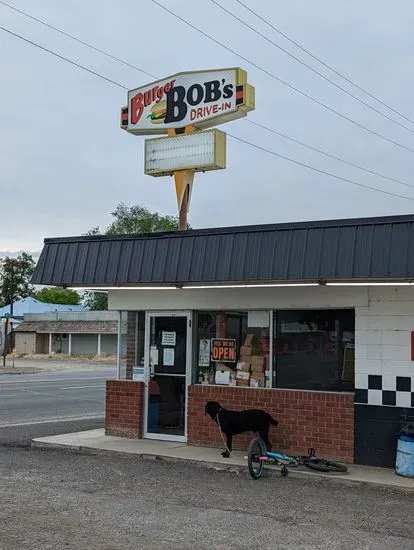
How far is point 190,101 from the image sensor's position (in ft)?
48.4

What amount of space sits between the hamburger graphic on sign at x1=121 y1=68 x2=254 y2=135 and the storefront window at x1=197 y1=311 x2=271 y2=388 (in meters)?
4.86

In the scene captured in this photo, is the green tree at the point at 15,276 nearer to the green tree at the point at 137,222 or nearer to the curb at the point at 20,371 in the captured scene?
the green tree at the point at 137,222

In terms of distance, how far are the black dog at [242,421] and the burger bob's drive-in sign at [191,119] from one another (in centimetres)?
505

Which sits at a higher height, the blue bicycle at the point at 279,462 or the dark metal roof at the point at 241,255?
the dark metal roof at the point at 241,255

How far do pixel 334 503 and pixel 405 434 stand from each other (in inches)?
71.5

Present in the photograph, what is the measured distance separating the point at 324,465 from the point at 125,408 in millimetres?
4301

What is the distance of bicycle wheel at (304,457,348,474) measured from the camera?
367 inches

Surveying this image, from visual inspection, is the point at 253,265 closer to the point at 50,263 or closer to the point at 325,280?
the point at 325,280

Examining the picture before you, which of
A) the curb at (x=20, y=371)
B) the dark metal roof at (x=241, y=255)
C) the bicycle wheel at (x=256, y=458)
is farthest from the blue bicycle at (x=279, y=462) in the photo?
the curb at (x=20, y=371)

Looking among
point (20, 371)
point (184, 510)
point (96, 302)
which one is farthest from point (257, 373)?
point (96, 302)

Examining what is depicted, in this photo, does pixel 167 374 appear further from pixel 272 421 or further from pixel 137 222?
pixel 137 222

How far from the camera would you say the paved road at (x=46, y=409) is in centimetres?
1391

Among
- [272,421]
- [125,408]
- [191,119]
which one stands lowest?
[125,408]

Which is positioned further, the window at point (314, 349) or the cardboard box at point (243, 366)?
the cardboard box at point (243, 366)
